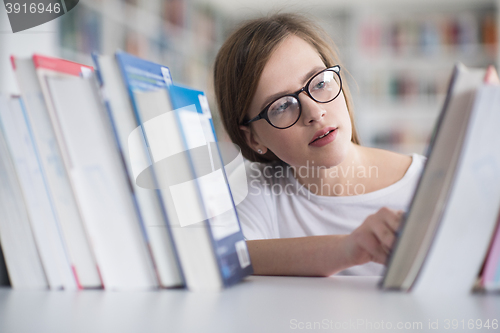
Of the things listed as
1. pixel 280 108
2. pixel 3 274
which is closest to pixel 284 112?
pixel 280 108

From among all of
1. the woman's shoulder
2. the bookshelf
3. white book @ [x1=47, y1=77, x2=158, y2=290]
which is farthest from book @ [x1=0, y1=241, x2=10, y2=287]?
the bookshelf

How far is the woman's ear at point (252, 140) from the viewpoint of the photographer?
99cm

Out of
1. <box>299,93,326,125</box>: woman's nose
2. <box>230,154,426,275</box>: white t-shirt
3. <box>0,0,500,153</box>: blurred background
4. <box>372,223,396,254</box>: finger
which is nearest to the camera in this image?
<box>372,223,396,254</box>: finger

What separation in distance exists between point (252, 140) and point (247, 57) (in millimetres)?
229

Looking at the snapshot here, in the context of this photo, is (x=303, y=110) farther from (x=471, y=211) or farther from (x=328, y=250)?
(x=471, y=211)

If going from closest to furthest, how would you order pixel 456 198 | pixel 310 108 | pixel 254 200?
pixel 456 198 → pixel 310 108 → pixel 254 200

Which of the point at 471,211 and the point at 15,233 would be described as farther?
the point at 15,233

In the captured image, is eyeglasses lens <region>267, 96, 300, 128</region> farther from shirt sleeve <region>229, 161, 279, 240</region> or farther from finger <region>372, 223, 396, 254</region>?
finger <region>372, 223, 396, 254</region>

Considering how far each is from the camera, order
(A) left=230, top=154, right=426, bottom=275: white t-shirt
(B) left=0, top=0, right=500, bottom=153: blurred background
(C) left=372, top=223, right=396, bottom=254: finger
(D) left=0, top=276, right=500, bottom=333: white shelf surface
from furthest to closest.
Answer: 1. (B) left=0, top=0, right=500, bottom=153: blurred background
2. (A) left=230, top=154, right=426, bottom=275: white t-shirt
3. (C) left=372, top=223, right=396, bottom=254: finger
4. (D) left=0, top=276, right=500, bottom=333: white shelf surface

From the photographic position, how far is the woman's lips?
2.76 ft

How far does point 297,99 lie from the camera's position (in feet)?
2.67

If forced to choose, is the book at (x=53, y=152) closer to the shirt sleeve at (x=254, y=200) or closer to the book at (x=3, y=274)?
the book at (x=3, y=274)

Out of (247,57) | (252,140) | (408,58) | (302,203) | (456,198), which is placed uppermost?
(408,58)

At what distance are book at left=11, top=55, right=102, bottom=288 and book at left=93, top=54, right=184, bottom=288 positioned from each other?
0.23ft
